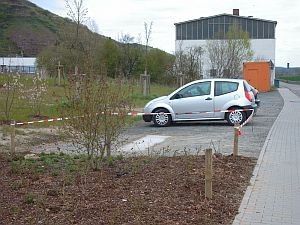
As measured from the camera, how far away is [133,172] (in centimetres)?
803

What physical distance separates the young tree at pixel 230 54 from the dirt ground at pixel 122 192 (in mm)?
37820

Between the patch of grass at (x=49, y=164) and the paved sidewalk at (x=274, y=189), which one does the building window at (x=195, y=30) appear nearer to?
the paved sidewalk at (x=274, y=189)

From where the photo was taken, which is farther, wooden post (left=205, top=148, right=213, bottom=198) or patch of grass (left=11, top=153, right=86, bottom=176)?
patch of grass (left=11, top=153, right=86, bottom=176)

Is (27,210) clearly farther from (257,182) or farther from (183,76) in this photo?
(183,76)

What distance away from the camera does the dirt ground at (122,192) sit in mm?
5742

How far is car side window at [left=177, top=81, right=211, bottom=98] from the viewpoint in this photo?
1727 cm

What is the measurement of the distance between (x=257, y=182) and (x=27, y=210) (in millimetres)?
3838

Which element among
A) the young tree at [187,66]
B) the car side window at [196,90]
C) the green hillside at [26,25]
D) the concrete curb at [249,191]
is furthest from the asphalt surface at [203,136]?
the green hillside at [26,25]

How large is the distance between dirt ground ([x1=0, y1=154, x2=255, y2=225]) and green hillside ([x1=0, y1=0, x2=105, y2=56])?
7041 cm

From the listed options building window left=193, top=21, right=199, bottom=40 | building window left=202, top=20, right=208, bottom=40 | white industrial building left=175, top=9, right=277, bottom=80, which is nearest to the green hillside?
white industrial building left=175, top=9, right=277, bottom=80

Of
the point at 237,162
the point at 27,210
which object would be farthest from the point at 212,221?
the point at 237,162

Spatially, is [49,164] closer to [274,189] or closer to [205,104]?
[274,189]

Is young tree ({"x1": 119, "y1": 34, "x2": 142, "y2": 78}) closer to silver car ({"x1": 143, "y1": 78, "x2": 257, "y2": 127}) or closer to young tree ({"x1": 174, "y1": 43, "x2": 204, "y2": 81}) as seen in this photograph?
young tree ({"x1": 174, "y1": 43, "x2": 204, "y2": 81})

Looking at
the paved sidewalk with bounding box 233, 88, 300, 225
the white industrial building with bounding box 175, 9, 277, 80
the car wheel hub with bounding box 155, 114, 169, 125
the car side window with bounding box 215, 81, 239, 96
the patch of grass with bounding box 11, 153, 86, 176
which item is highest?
the white industrial building with bounding box 175, 9, 277, 80
